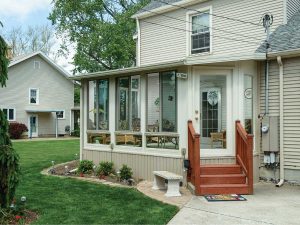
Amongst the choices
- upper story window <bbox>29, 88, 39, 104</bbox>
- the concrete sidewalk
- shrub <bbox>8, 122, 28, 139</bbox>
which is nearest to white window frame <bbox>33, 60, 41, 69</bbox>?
upper story window <bbox>29, 88, 39, 104</bbox>

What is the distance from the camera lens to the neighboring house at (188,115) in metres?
8.04

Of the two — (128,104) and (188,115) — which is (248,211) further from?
(128,104)

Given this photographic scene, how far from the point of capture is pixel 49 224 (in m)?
5.41

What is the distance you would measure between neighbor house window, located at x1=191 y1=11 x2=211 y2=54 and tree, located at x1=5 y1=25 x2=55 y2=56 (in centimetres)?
3386

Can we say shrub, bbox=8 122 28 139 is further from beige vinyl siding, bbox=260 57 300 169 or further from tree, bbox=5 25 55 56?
beige vinyl siding, bbox=260 57 300 169

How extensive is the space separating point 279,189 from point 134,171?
12.0 feet

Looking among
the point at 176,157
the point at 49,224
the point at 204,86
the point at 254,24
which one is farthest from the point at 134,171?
the point at 254,24

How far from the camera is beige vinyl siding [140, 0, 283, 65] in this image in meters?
11.6

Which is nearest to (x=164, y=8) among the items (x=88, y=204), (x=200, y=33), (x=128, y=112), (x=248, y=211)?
(x=200, y=33)

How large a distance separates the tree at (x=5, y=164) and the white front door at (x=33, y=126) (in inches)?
969

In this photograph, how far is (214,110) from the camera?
8711mm

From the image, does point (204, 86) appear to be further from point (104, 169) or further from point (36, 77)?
point (36, 77)

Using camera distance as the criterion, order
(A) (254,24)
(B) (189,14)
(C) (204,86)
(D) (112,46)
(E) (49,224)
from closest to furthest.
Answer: (E) (49,224), (C) (204,86), (A) (254,24), (B) (189,14), (D) (112,46)

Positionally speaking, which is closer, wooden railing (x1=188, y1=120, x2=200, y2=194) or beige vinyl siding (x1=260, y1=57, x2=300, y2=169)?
wooden railing (x1=188, y1=120, x2=200, y2=194)
